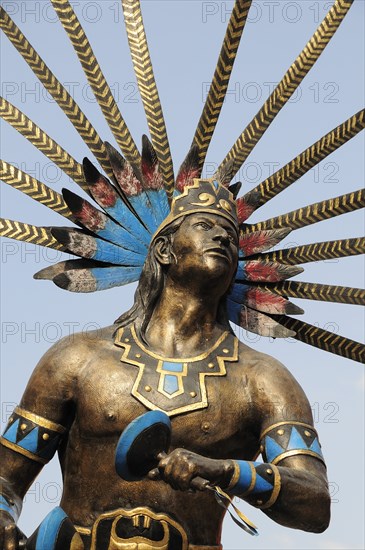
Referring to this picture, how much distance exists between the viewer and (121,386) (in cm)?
766

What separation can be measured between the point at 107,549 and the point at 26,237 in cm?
200

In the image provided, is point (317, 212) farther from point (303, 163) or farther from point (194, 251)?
point (194, 251)

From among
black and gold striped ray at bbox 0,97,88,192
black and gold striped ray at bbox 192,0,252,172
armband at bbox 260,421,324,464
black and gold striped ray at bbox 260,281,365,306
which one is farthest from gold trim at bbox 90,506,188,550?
black and gold striped ray at bbox 192,0,252,172

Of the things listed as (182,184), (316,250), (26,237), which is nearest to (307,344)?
(316,250)

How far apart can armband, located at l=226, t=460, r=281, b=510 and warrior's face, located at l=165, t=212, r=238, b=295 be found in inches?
48.8

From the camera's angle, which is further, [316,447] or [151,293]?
[151,293]

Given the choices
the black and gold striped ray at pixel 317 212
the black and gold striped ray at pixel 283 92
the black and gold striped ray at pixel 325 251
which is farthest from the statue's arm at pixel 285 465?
the black and gold striped ray at pixel 283 92

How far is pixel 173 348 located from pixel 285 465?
0.97 metres

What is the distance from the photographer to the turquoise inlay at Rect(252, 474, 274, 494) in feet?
23.1

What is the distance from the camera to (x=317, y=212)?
852 cm

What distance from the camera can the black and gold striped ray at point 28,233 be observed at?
329 inches

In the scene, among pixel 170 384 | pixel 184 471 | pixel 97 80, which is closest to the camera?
pixel 184 471

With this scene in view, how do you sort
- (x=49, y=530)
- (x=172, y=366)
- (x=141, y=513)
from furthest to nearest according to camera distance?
(x=172, y=366)
(x=141, y=513)
(x=49, y=530)

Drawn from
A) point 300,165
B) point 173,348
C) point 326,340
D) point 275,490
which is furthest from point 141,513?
point 300,165
